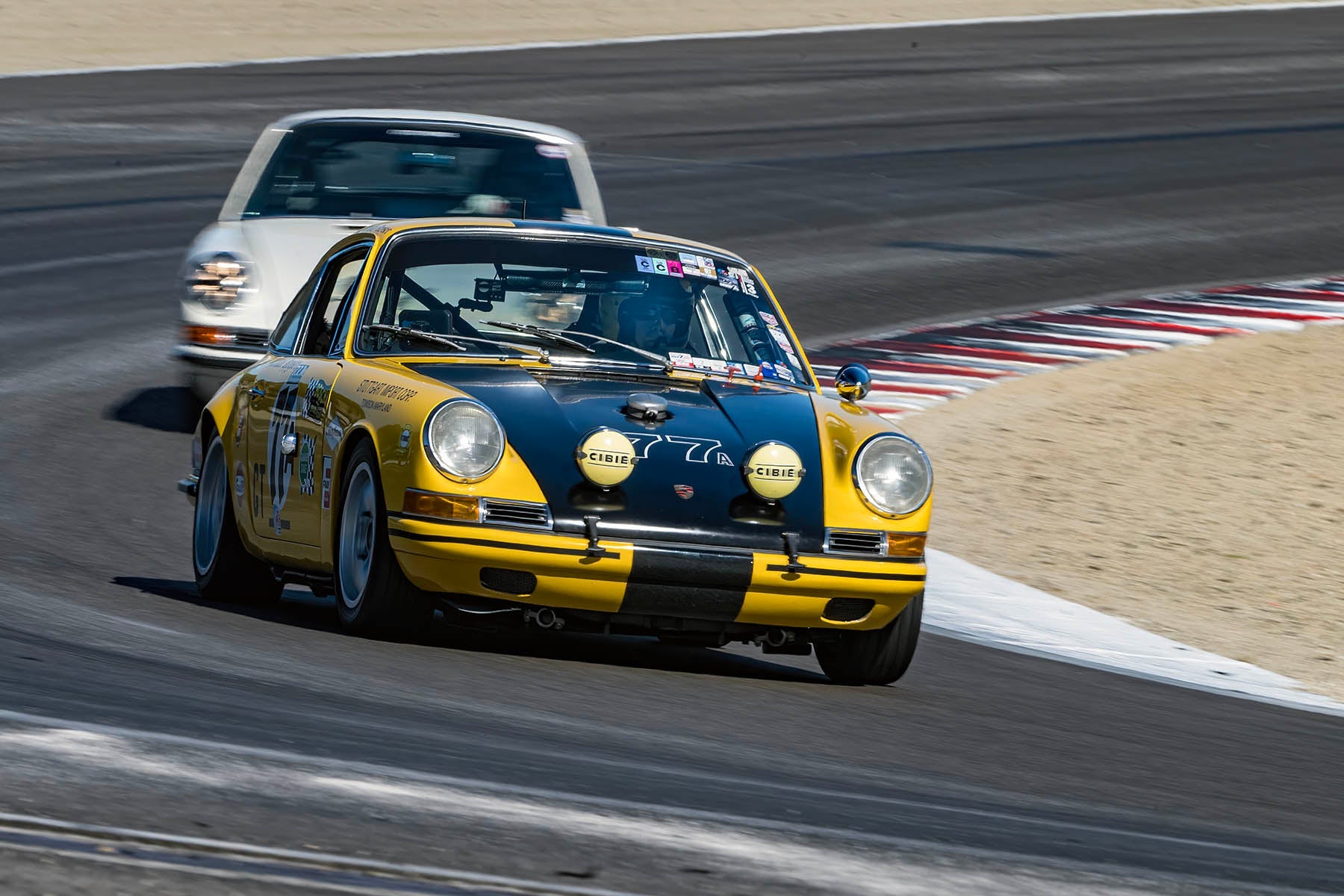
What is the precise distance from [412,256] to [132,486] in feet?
11.1

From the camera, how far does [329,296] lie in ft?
25.0

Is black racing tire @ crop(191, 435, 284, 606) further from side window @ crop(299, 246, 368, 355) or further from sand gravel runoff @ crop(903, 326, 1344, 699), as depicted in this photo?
sand gravel runoff @ crop(903, 326, 1344, 699)

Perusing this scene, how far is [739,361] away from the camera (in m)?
7.15

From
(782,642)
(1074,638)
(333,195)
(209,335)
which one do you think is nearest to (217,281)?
(209,335)

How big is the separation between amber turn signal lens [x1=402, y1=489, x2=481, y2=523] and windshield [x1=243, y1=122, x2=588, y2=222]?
213 inches

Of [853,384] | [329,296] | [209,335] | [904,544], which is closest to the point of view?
[904,544]

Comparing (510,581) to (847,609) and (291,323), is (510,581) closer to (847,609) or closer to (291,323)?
(847,609)

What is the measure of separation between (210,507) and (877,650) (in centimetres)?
246

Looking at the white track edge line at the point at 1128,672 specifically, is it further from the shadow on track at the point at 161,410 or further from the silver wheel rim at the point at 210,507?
the shadow on track at the point at 161,410

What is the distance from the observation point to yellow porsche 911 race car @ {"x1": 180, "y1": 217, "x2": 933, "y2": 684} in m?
6.10

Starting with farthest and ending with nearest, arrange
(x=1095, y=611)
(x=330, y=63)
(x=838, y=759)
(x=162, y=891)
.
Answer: (x=330, y=63) < (x=1095, y=611) < (x=838, y=759) < (x=162, y=891)

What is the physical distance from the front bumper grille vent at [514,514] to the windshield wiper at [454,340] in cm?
83

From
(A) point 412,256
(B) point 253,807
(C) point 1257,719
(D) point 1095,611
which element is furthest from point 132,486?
(B) point 253,807

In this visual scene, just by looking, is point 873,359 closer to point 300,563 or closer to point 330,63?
point 300,563
